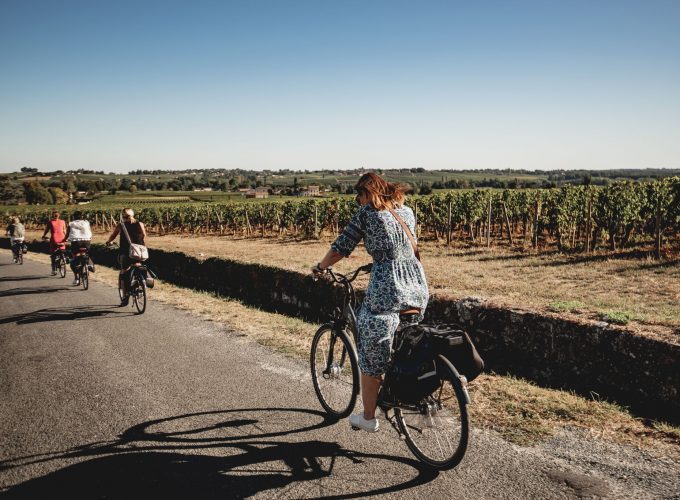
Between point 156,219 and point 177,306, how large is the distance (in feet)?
136

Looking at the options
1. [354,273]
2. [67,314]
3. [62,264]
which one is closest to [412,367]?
[354,273]

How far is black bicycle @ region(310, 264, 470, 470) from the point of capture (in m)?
3.07

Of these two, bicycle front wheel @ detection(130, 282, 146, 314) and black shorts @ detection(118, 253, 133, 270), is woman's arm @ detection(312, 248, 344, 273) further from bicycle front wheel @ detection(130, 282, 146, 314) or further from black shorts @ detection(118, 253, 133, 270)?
black shorts @ detection(118, 253, 133, 270)

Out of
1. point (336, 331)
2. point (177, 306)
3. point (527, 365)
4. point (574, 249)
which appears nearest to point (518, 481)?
point (336, 331)

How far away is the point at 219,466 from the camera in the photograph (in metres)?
3.36

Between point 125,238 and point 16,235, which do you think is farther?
point 16,235

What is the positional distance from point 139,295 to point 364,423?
669cm

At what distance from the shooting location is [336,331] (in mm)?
4129

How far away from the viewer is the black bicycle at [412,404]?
3068 mm

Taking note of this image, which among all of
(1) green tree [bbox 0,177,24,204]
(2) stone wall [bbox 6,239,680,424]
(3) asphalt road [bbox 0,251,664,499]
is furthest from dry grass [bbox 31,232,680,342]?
(1) green tree [bbox 0,177,24,204]

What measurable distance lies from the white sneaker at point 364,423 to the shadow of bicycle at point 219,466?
0.62ft

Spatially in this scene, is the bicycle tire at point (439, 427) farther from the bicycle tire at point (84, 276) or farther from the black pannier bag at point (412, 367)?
the bicycle tire at point (84, 276)

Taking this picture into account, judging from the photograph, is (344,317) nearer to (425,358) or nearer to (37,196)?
(425,358)

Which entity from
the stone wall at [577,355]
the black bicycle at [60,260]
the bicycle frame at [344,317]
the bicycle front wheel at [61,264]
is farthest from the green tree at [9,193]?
the stone wall at [577,355]
